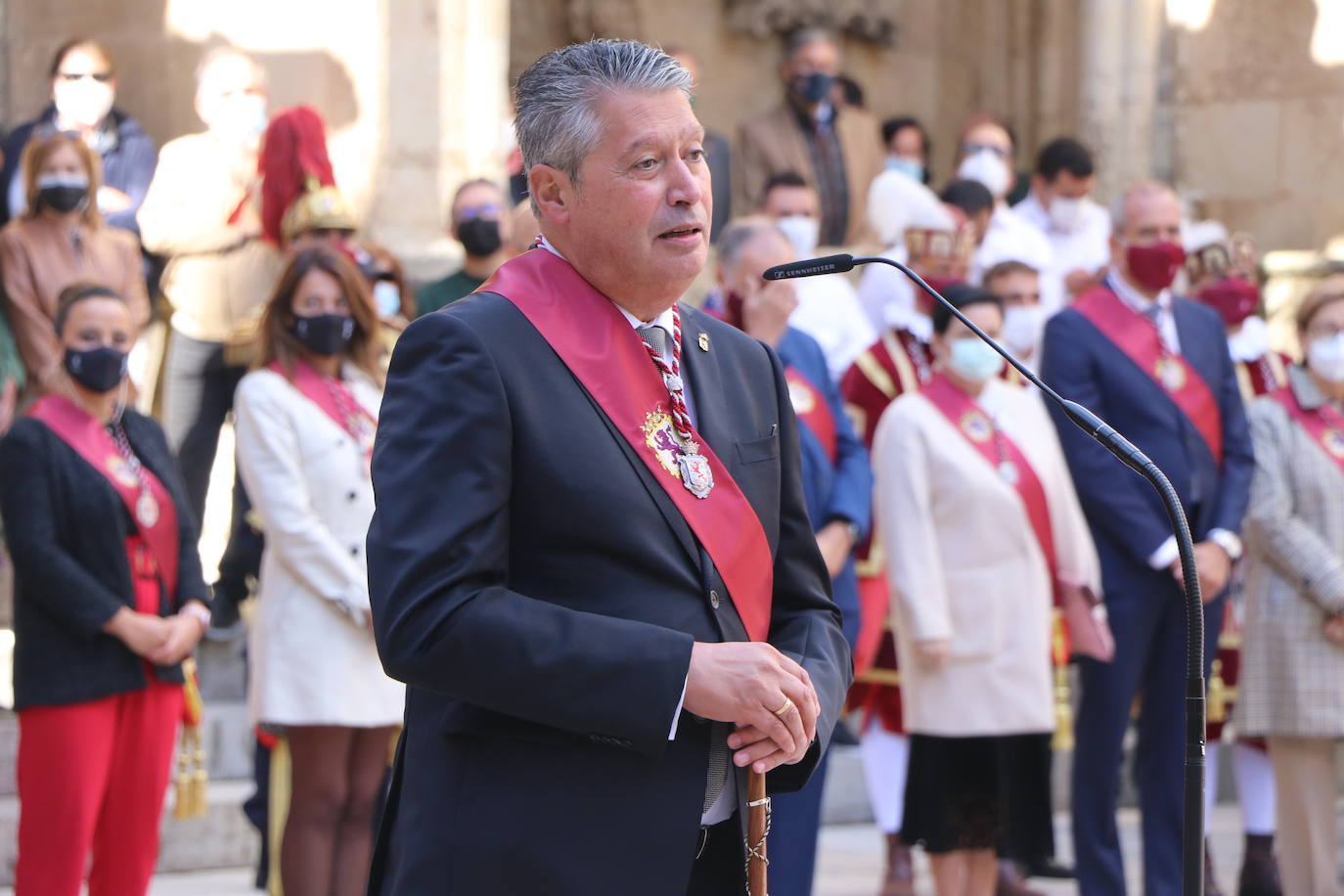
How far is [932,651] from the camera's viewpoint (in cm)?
592

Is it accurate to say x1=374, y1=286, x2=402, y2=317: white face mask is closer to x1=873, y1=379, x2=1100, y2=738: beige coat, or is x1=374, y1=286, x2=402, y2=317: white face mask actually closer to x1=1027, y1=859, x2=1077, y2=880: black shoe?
x1=873, y1=379, x2=1100, y2=738: beige coat

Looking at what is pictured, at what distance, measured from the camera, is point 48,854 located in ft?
16.9

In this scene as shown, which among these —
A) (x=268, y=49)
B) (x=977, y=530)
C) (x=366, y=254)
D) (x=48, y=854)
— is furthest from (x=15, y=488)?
(x=268, y=49)

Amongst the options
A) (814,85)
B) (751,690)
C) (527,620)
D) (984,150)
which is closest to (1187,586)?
(751,690)

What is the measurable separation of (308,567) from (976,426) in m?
2.11

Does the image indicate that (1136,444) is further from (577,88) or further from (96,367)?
(577,88)

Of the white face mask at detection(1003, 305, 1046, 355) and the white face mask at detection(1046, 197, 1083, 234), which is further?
the white face mask at detection(1046, 197, 1083, 234)

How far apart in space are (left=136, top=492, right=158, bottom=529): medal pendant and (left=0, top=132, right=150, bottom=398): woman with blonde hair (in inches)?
71.4

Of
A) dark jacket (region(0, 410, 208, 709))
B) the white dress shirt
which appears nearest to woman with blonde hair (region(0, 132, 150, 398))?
dark jacket (region(0, 410, 208, 709))

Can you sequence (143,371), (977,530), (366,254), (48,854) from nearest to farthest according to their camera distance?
(48,854) → (977,530) → (366,254) → (143,371)

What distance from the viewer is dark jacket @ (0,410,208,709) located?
5176 millimetres

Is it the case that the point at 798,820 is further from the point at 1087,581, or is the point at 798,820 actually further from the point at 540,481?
→ the point at 540,481

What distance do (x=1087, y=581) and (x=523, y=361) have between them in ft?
12.8

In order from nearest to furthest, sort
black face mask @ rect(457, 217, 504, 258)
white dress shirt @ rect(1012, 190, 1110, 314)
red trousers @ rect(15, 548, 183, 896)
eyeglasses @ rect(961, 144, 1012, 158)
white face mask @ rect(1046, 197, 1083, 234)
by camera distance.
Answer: red trousers @ rect(15, 548, 183, 896), black face mask @ rect(457, 217, 504, 258), white dress shirt @ rect(1012, 190, 1110, 314), white face mask @ rect(1046, 197, 1083, 234), eyeglasses @ rect(961, 144, 1012, 158)
